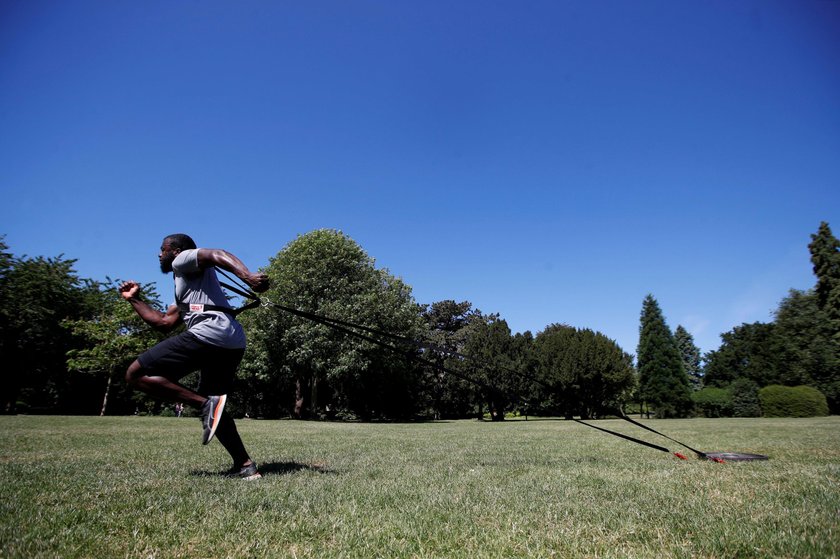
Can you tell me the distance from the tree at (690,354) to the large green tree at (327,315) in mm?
99139

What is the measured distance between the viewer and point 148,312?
15.9 feet

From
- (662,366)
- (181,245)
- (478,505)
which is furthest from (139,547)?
(662,366)

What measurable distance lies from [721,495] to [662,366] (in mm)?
61563

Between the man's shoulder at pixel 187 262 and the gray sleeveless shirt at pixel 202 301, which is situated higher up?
the man's shoulder at pixel 187 262

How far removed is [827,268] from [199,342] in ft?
215

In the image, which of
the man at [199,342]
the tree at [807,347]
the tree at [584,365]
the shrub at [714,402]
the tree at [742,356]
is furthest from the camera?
the tree at [742,356]

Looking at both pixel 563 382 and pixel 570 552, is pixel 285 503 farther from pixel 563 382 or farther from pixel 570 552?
pixel 563 382

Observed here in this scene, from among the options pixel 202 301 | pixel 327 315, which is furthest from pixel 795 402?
pixel 202 301

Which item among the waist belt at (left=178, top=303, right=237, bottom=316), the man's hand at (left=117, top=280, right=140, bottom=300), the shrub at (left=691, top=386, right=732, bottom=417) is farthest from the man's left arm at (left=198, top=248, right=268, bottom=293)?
the shrub at (left=691, top=386, right=732, bottom=417)

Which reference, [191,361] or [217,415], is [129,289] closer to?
[191,361]

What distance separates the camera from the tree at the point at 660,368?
55.5 metres

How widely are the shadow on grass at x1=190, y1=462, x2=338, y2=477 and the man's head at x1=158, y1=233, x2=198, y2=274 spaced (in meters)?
2.46

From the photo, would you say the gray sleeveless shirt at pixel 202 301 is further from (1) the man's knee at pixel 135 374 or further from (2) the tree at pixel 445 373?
(2) the tree at pixel 445 373

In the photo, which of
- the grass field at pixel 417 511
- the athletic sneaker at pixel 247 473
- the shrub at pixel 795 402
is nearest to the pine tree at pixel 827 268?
the shrub at pixel 795 402
